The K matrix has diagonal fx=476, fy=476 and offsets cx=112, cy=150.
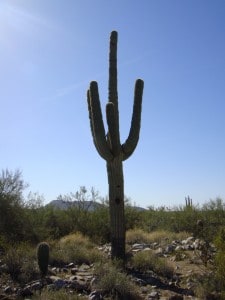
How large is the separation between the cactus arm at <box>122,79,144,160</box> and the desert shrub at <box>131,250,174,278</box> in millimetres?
2714

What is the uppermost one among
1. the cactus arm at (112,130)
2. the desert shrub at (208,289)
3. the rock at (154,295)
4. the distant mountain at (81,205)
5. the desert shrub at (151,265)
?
the cactus arm at (112,130)

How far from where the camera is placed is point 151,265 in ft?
40.0

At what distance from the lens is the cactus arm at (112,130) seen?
12.4 metres

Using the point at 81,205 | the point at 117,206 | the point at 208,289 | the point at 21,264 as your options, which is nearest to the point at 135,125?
the point at 117,206

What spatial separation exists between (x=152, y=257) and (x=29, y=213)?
7.04 metres

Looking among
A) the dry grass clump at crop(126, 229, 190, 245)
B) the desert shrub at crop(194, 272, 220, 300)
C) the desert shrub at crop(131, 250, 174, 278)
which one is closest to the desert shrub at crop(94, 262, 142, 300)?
the desert shrub at crop(194, 272, 220, 300)

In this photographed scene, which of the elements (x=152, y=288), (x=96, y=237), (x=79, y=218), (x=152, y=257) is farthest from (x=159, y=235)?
(x=152, y=288)

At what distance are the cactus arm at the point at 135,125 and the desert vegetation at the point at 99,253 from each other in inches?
108

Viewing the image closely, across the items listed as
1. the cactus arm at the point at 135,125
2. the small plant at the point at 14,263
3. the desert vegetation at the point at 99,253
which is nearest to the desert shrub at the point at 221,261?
the desert vegetation at the point at 99,253

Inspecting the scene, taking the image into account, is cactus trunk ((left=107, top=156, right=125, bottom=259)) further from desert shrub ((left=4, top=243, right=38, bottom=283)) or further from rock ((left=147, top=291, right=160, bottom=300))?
rock ((left=147, top=291, right=160, bottom=300))

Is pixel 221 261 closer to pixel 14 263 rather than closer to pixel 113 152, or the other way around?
pixel 113 152

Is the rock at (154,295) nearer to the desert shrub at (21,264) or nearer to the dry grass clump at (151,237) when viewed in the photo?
the desert shrub at (21,264)

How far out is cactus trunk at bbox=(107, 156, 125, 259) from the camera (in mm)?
12539

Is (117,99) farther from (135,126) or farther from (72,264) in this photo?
(72,264)
